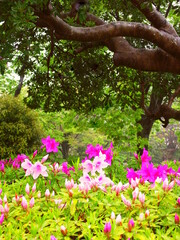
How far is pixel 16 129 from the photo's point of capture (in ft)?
30.1

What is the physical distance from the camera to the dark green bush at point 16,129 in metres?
9.05

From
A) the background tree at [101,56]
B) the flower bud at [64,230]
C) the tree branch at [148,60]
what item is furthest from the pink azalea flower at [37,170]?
the tree branch at [148,60]

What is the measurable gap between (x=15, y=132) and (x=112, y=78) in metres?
3.73

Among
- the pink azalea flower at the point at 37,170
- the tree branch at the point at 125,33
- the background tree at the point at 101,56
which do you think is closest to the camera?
the pink azalea flower at the point at 37,170

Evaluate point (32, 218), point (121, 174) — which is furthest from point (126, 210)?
point (121, 174)

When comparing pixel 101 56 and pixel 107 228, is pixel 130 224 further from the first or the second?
pixel 101 56

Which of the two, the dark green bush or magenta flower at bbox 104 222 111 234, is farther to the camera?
the dark green bush

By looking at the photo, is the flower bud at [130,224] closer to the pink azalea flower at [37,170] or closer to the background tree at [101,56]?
the pink azalea flower at [37,170]

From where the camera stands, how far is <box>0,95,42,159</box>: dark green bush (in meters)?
9.05

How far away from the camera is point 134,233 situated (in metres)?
2.51

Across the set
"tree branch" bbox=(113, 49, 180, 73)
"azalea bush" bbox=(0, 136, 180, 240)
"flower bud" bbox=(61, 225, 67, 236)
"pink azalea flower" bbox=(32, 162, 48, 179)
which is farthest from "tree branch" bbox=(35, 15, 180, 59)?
"flower bud" bbox=(61, 225, 67, 236)

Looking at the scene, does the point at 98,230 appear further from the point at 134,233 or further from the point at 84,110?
the point at 84,110

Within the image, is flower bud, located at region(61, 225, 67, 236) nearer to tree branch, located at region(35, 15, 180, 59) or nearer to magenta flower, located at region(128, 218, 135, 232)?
magenta flower, located at region(128, 218, 135, 232)

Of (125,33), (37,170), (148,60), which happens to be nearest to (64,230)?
(37,170)
